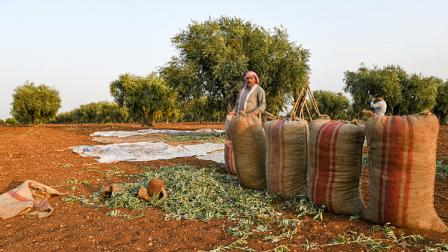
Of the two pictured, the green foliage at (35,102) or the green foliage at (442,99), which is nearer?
the green foliage at (35,102)

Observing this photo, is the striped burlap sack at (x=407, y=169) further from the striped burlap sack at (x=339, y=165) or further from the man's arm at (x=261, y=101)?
the man's arm at (x=261, y=101)

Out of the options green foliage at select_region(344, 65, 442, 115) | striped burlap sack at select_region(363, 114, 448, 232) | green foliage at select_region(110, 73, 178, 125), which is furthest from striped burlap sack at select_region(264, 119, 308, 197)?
green foliage at select_region(344, 65, 442, 115)

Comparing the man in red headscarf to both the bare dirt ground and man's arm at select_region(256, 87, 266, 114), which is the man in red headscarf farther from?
the bare dirt ground

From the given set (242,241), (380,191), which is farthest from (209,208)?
(380,191)

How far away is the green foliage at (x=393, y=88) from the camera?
96.5 ft

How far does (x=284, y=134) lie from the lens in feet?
15.5

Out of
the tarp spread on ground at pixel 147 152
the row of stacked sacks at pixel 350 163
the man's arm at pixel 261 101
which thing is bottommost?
the tarp spread on ground at pixel 147 152

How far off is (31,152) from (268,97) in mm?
12367

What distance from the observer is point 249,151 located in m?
5.61

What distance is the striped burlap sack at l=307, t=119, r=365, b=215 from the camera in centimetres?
403

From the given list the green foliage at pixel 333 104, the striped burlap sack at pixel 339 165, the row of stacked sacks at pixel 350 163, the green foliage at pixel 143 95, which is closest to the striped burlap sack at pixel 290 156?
the row of stacked sacks at pixel 350 163

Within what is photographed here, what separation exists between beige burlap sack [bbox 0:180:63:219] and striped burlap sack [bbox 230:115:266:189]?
8.95 ft

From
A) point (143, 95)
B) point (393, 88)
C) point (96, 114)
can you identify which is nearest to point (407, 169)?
point (143, 95)

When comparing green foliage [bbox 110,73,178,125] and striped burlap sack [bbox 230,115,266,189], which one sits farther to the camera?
green foliage [bbox 110,73,178,125]
